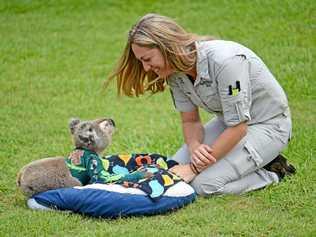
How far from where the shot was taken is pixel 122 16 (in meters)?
12.4

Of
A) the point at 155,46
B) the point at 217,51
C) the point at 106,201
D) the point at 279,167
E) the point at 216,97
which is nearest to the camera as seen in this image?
the point at 106,201

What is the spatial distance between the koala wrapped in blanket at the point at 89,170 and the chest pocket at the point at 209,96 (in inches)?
20.5

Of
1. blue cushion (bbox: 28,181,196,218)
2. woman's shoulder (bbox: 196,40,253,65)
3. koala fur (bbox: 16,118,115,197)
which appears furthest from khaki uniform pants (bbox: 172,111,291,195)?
koala fur (bbox: 16,118,115,197)

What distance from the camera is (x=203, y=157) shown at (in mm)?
4902

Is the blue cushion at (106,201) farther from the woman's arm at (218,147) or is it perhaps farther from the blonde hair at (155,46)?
the blonde hair at (155,46)

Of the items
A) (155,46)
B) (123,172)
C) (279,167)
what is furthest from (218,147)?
(155,46)

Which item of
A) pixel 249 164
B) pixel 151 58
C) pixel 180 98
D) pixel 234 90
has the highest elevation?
pixel 151 58

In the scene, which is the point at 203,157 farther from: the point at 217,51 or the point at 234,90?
the point at 217,51

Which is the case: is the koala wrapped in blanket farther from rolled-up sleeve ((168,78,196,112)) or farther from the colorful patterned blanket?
rolled-up sleeve ((168,78,196,112))

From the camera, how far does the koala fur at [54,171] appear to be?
4.69m

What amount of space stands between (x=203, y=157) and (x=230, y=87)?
1.68 feet

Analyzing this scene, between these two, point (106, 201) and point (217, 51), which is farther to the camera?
point (217, 51)

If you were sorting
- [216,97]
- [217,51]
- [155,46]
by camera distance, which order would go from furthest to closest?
[216,97] < [217,51] < [155,46]

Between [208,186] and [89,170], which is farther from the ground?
[89,170]
